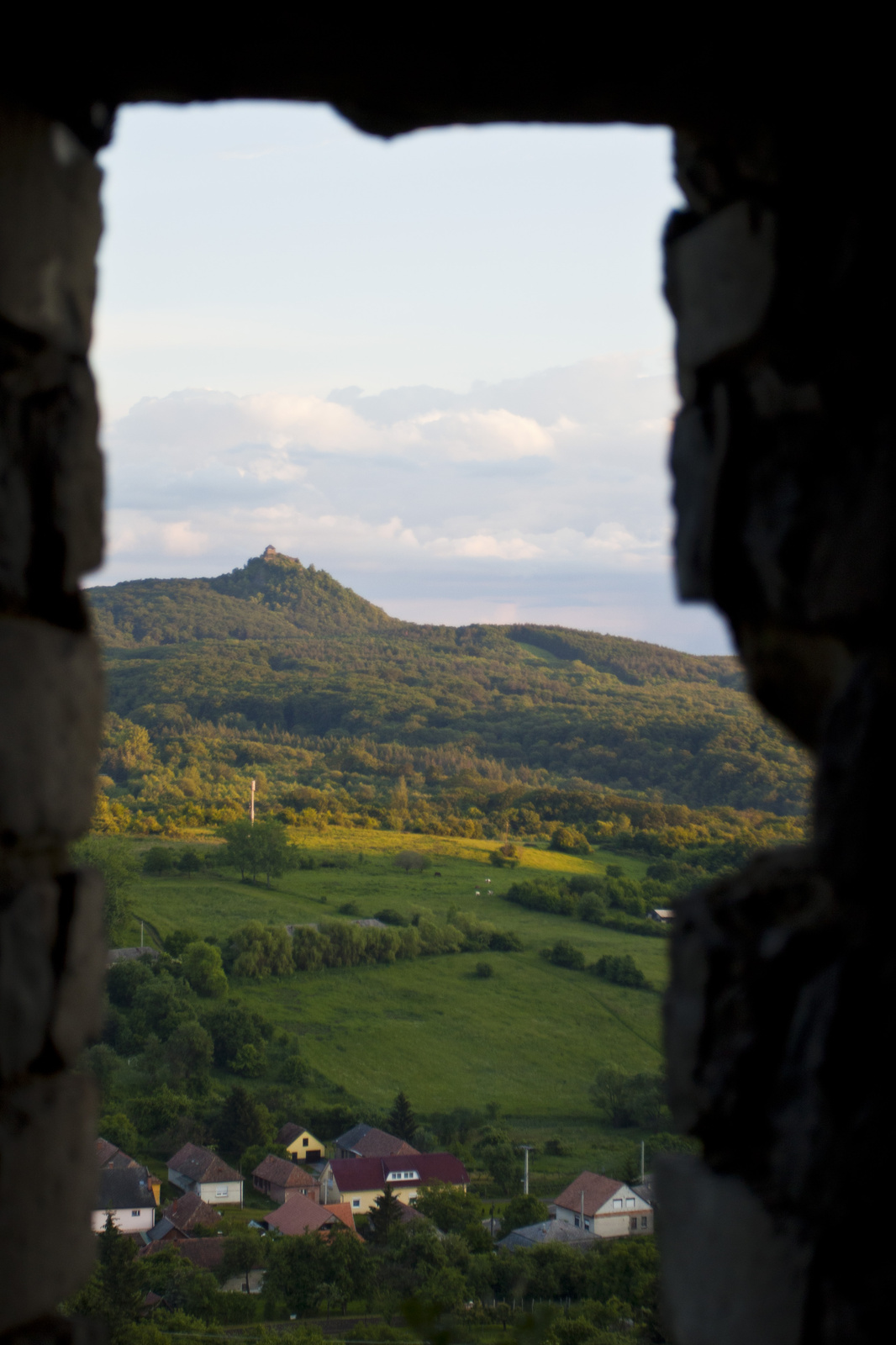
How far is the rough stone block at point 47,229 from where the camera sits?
1.31 m

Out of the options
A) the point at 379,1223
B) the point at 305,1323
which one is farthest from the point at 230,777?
the point at 305,1323

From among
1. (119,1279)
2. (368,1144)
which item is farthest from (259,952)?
(119,1279)

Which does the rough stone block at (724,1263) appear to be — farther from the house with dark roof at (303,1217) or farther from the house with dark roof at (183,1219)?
the house with dark roof at (303,1217)

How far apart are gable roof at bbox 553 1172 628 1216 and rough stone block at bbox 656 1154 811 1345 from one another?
29.4 m

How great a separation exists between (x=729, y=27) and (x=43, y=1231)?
153 centimetres

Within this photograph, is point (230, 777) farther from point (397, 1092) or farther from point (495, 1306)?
point (495, 1306)

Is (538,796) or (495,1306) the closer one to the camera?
(495,1306)

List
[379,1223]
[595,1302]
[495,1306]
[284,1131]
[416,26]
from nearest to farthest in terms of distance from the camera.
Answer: [416,26] → [595,1302] → [495,1306] → [379,1223] → [284,1131]

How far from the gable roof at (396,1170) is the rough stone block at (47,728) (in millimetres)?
34828

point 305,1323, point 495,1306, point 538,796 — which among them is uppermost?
point 538,796

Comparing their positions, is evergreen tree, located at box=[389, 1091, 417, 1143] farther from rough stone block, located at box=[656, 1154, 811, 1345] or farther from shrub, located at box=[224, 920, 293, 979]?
rough stone block, located at box=[656, 1154, 811, 1345]

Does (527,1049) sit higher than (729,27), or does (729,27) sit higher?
(729,27)

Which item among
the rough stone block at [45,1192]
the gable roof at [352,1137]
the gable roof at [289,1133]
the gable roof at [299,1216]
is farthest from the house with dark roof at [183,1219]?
the rough stone block at [45,1192]

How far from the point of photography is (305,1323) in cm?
2511
